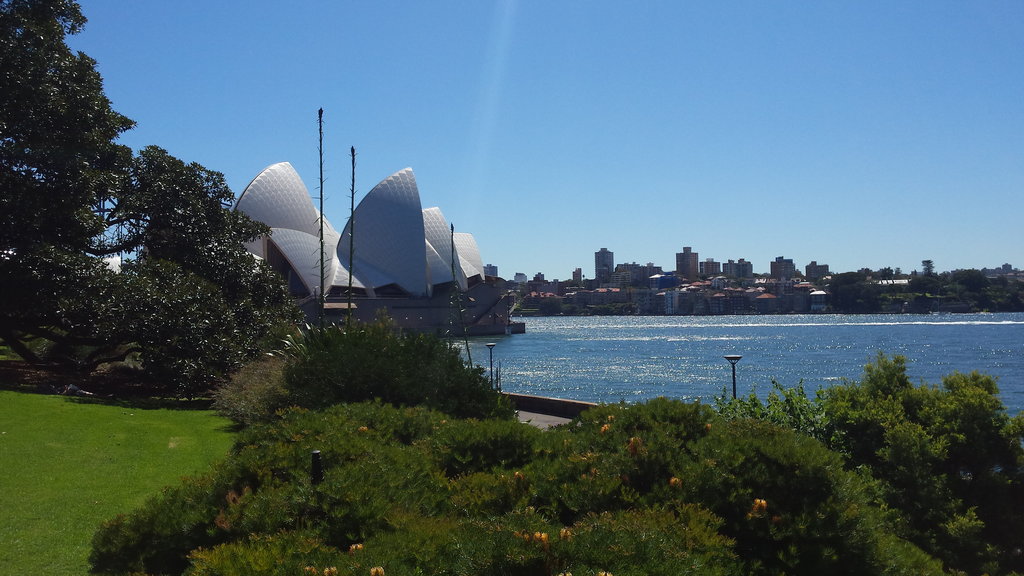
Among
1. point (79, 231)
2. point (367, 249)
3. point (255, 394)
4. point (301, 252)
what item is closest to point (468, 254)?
point (367, 249)

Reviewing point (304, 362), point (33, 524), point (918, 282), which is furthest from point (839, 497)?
point (918, 282)

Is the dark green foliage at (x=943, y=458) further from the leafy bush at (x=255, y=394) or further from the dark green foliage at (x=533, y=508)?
the leafy bush at (x=255, y=394)

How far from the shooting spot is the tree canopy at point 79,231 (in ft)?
46.8

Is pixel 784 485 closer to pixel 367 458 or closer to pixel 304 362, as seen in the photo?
pixel 367 458

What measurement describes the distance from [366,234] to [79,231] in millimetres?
47121

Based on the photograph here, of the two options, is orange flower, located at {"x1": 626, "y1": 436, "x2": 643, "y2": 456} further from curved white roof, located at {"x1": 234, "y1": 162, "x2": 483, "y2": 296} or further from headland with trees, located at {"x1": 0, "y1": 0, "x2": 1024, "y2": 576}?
curved white roof, located at {"x1": 234, "y1": 162, "x2": 483, "y2": 296}

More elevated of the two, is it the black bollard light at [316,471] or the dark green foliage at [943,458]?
the black bollard light at [316,471]

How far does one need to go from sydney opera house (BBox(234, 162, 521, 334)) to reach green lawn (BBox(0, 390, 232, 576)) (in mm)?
41537

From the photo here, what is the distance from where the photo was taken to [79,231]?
1561 cm

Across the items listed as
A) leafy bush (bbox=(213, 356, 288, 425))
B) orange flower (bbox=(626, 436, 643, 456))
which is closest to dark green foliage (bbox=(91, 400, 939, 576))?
orange flower (bbox=(626, 436, 643, 456))

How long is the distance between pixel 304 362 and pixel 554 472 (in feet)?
18.3

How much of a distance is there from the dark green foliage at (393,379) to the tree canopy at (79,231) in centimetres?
732

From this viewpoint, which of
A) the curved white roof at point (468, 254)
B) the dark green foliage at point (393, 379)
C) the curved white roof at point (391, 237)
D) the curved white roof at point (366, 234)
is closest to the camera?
the dark green foliage at point (393, 379)

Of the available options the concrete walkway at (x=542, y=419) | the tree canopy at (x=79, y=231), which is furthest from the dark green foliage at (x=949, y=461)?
the tree canopy at (x=79, y=231)
